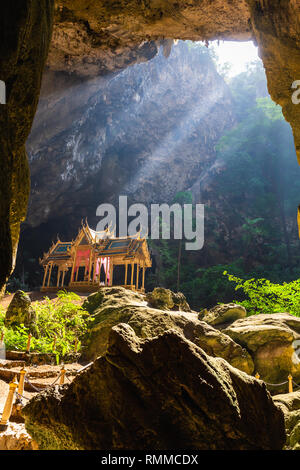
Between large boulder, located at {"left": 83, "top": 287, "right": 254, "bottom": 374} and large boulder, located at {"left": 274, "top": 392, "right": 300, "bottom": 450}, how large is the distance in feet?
9.53

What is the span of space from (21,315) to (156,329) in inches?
175

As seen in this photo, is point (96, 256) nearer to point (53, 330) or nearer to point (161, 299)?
point (161, 299)

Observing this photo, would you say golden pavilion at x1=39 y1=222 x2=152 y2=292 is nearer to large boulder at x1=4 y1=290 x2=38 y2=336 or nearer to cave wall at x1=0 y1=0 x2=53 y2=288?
large boulder at x1=4 y1=290 x2=38 y2=336

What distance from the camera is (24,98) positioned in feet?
8.93

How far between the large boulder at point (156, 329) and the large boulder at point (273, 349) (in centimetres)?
43

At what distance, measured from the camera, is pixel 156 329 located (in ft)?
22.7

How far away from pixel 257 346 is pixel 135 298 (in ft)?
15.2

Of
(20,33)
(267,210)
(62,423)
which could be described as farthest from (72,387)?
(267,210)

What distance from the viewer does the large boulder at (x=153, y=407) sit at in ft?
6.65

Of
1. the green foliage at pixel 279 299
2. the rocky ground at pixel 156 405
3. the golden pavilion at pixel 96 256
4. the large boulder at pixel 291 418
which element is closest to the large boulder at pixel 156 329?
the large boulder at pixel 291 418

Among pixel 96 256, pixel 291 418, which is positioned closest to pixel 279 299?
pixel 291 418

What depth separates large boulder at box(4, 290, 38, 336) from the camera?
890 cm

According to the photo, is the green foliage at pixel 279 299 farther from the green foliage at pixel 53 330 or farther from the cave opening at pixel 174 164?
the cave opening at pixel 174 164

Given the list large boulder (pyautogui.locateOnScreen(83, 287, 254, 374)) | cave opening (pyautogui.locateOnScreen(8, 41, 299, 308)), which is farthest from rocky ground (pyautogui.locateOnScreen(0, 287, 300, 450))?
cave opening (pyautogui.locateOnScreen(8, 41, 299, 308))
